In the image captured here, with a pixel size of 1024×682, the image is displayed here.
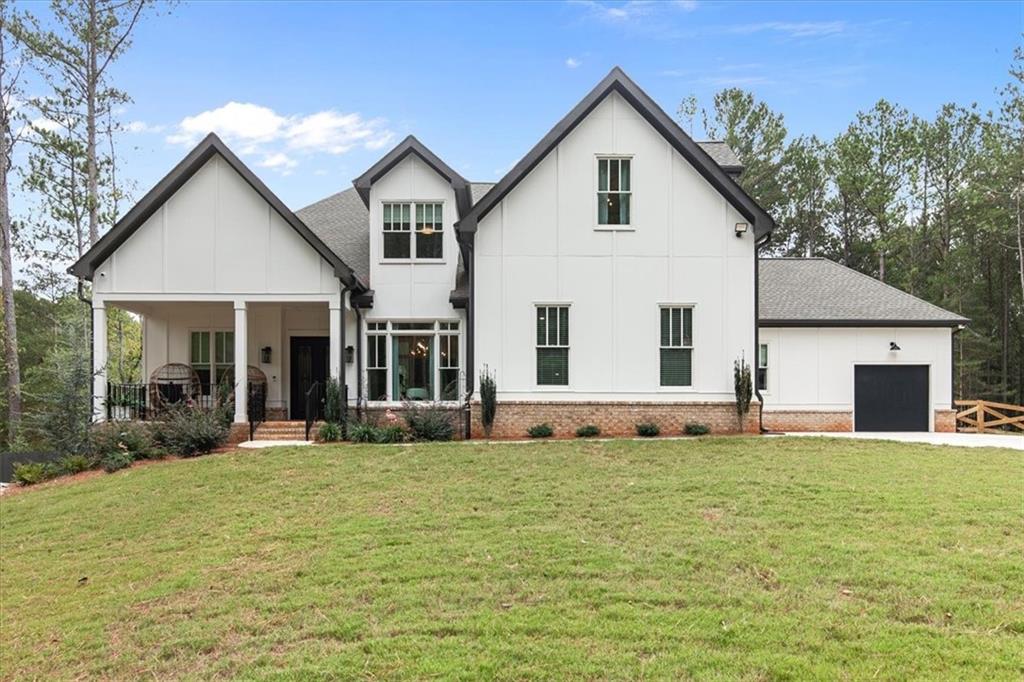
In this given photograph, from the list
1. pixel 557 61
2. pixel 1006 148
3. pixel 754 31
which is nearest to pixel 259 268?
pixel 557 61

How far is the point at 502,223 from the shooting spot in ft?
46.5

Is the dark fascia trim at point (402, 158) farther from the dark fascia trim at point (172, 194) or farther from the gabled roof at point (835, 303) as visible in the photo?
the gabled roof at point (835, 303)

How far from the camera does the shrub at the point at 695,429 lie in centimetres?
1377

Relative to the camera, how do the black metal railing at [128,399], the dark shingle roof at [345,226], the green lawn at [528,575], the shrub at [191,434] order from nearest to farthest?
the green lawn at [528,575]
the shrub at [191,434]
the black metal railing at [128,399]
the dark shingle roof at [345,226]

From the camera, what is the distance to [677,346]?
46.5 feet

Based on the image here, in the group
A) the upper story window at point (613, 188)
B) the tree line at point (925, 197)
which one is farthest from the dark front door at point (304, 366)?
the tree line at point (925, 197)

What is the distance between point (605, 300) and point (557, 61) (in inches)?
409

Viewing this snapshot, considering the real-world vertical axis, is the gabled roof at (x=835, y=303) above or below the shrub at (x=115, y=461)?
above

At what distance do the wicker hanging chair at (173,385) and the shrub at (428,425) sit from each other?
18.1 feet

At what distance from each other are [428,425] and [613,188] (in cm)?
711

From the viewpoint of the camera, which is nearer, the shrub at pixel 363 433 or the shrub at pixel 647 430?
the shrub at pixel 363 433

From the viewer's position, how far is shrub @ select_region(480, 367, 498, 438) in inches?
541

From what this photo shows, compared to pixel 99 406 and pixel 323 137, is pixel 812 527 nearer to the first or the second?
pixel 99 406

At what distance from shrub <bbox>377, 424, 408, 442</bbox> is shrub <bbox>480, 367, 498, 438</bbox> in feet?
6.00
